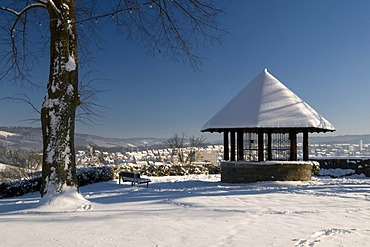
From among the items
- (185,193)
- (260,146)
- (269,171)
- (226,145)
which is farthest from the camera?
(226,145)

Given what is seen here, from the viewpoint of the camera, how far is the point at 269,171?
14.6 metres

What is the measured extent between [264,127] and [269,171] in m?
1.87

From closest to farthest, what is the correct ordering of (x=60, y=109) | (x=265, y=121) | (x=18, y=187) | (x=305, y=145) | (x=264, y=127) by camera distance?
(x=60, y=109), (x=264, y=127), (x=265, y=121), (x=18, y=187), (x=305, y=145)

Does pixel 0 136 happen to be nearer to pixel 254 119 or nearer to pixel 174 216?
pixel 254 119

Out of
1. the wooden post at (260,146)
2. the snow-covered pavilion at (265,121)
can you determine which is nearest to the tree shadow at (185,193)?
the wooden post at (260,146)

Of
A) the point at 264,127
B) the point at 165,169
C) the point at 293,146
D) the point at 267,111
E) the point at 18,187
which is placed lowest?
the point at 18,187

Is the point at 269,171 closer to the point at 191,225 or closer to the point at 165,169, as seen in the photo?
the point at 165,169

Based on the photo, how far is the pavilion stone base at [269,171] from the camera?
14625mm

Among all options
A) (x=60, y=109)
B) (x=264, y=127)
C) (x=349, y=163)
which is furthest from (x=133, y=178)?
(x=349, y=163)

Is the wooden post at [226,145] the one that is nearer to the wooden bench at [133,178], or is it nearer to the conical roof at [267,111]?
the conical roof at [267,111]

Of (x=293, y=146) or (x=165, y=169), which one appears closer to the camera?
(x=293, y=146)

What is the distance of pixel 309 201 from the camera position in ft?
27.0

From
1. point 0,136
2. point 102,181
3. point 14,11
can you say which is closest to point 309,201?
point 14,11

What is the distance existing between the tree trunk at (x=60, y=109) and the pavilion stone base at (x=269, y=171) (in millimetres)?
8913
